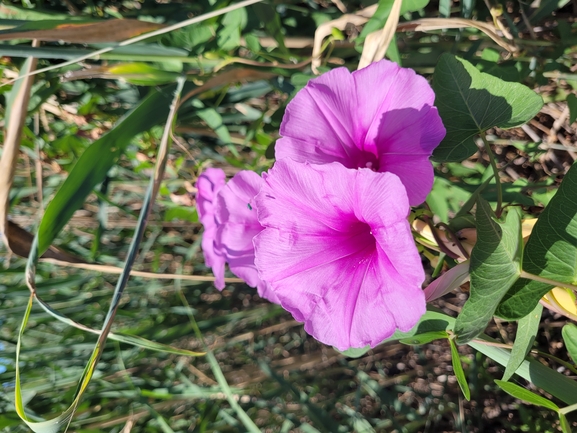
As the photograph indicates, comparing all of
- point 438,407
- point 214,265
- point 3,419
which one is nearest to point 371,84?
point 214,265

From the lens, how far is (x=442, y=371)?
67.6 inches

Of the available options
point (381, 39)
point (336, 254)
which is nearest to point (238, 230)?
point (336, 254)

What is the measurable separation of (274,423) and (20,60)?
1.56m

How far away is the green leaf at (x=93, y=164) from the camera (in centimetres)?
98

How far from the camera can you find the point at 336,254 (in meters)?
0.71

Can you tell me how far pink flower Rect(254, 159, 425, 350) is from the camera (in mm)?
605

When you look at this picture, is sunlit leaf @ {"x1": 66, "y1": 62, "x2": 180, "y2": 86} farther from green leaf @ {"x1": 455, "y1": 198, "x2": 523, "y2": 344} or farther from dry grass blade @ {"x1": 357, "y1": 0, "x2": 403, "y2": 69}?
green leaf @ {"x1": 455, "y1": 198, "x2": 523, "y2": 344}

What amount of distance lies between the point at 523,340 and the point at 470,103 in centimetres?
35

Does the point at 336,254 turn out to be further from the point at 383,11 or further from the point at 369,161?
the point at 383,11

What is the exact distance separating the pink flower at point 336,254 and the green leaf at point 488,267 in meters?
0.08

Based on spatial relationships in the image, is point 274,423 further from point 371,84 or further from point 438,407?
point 371,84

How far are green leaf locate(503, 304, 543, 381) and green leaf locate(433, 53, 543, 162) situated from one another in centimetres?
25


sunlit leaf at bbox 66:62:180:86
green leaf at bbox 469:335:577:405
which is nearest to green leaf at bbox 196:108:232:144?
sunlit leaf at bbox 66:62:180:86

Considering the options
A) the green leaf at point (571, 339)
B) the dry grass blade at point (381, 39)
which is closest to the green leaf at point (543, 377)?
the green leaf at point (571, 339)
